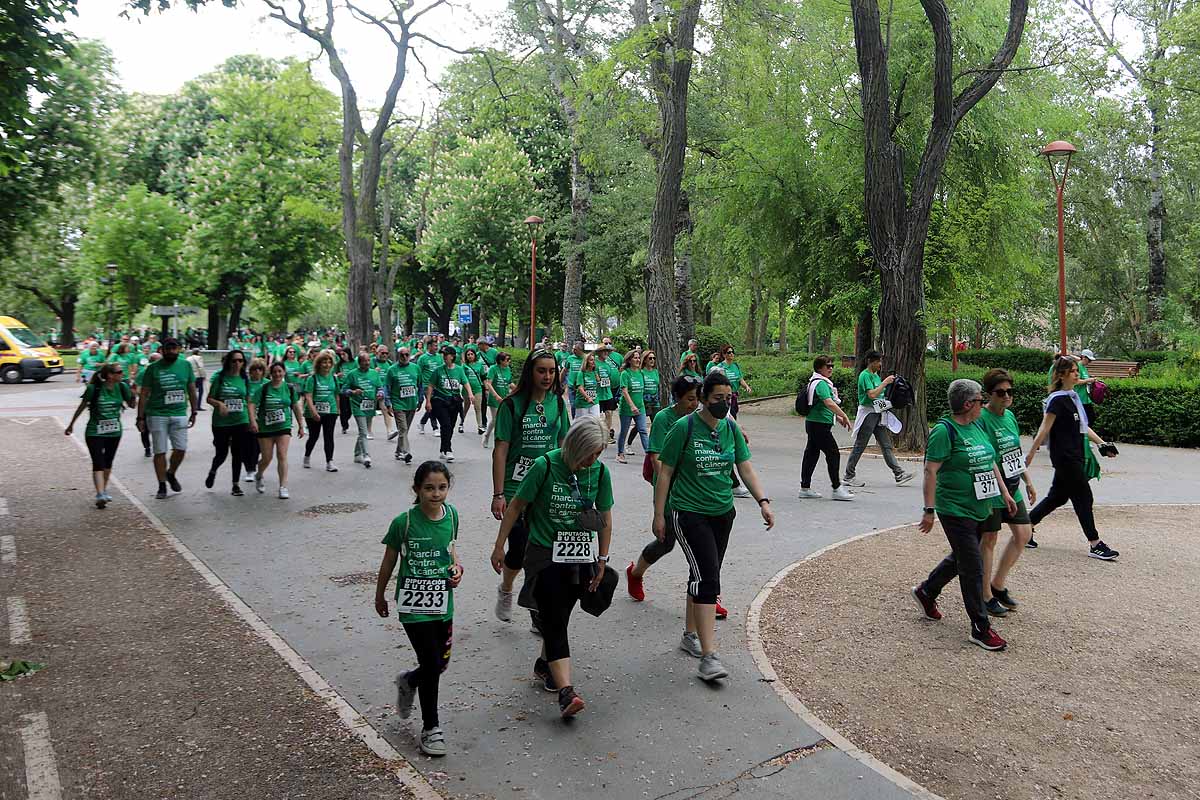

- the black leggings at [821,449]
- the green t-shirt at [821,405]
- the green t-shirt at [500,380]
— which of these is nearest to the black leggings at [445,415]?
the green t-shirt at [500,380]

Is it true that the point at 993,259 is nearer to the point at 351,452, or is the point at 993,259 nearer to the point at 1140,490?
the point at 1140,490

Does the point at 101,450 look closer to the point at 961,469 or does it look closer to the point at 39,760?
the point at 39,760

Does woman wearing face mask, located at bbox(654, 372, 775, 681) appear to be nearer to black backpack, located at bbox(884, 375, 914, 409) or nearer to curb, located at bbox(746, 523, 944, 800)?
curb, located at bbox(746, 523, 944, 800)

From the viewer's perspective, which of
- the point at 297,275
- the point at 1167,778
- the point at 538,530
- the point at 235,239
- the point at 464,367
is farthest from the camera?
the point at 297,275

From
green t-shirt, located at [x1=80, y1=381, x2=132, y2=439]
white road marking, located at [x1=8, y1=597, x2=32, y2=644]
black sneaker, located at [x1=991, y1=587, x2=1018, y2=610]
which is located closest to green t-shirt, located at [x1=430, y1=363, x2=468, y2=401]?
green t-shirt, located at [x1=80, y1=381, x2=132, y2=439]

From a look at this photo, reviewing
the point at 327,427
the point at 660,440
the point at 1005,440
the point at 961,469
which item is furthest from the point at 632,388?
the point at 961,469

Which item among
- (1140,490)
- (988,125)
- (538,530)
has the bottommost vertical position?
(1140,490)

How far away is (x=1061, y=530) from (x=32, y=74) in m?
11.3

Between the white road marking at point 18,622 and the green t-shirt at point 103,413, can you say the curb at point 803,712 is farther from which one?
the green t-shirt at point 103,413

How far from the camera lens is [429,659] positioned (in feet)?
14.5

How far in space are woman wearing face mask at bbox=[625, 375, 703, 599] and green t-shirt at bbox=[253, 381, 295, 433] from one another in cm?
585

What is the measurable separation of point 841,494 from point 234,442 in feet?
24.2

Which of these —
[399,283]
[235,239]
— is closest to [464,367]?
[235,239]

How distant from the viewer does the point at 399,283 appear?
159 feet
